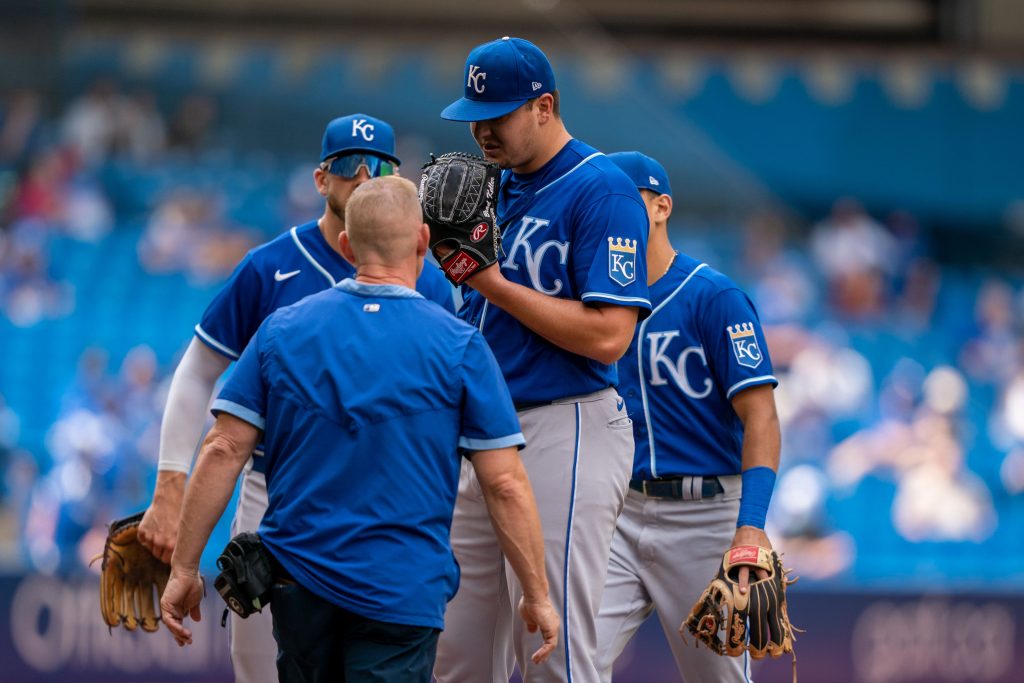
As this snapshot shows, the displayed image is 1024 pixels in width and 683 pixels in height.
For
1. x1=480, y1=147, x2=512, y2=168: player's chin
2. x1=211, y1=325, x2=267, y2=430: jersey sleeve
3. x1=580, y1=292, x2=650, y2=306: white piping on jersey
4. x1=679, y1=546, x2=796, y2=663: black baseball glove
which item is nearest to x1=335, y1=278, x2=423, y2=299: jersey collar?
x1=211, y1=325, x2=267, y2=430: jersey sleeve

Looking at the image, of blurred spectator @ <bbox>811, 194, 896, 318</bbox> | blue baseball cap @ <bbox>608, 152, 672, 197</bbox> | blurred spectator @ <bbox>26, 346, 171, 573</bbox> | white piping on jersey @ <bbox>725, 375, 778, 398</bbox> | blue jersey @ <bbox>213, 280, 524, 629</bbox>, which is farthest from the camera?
blurred spectator @ <bbox>811, 194, 896, 318</bbox>

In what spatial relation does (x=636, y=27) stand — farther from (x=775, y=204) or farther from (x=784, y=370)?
(x=784, y=370)

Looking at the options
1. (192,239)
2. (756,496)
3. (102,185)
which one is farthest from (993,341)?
(756,496)

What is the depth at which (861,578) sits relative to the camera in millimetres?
9758

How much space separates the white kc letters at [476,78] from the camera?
3953 millimetres

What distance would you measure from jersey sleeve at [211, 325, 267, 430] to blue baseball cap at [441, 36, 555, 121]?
97 centimetres

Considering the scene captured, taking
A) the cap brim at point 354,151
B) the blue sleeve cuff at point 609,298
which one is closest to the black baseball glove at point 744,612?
the blue sleeve cuff at point 609,298

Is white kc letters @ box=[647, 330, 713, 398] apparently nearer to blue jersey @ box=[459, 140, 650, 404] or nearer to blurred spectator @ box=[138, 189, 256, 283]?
blue jersey @ box=[459, 140, 650, 404]

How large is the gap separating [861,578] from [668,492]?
5.41m

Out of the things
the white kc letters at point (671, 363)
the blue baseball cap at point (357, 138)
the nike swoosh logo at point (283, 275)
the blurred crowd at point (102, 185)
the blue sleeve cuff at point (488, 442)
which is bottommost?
the blue sleeve cuff at point (488, 442)

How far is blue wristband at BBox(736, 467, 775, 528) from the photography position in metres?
4.39

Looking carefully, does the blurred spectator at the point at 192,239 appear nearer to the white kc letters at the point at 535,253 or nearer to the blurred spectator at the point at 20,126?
the blurred spectator at the point at 20,126

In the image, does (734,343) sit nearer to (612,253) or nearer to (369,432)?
(612,253)

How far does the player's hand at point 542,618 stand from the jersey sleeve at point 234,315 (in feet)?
4.72
